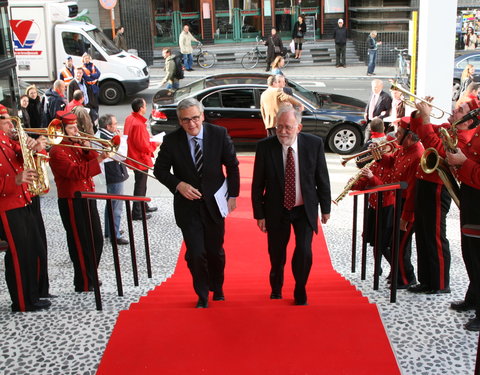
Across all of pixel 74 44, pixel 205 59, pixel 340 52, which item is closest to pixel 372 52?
pixel 340 52

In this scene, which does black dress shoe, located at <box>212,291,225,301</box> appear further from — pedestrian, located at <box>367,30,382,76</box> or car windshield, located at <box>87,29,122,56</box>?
pedestrian, located at <box>367,30,382,76</box>

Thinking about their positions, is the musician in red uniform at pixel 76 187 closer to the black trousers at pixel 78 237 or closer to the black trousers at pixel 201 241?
the black trousers at pixel 78 237

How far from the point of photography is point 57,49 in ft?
60.8

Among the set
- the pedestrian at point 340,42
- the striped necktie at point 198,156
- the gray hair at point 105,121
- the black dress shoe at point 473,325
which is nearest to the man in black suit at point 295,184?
the striped necktie at point 198,156

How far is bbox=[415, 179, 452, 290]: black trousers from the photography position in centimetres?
515

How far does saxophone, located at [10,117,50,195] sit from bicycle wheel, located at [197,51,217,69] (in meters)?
19.9

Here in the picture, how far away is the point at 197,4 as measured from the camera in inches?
1088

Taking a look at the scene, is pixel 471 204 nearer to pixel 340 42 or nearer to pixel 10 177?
pixel 10 177

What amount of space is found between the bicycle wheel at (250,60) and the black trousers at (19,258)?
2047 centimetres

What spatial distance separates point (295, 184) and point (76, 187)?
2076 mm

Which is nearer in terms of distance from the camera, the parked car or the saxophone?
the saxophone

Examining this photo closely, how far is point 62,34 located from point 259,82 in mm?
8018

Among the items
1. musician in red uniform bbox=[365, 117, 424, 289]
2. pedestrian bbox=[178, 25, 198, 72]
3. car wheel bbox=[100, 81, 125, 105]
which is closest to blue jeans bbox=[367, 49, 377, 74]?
pedestrian bbox=[178, 25, 198, 72]

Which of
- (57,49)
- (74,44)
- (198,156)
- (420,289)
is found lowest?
(420,289)
